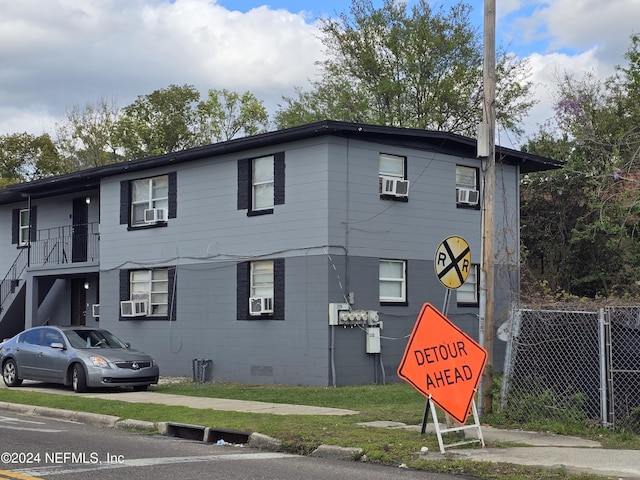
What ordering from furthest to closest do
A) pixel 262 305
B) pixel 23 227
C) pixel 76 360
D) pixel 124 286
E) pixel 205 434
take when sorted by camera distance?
pixel 23 227 < pixel 124 286 < pixel 262 305 < pixel 76 360 < pixel 205 434

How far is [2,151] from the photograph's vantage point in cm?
5109

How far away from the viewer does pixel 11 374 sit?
2070cm

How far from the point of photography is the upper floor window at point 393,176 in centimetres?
2136

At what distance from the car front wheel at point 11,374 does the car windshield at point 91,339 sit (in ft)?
6.28

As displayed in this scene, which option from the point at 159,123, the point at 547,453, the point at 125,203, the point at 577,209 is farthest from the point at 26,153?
the point at 547,453

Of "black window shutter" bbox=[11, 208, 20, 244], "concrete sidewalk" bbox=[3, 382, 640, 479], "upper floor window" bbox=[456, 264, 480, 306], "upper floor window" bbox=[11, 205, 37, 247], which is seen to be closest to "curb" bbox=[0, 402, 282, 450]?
"concrete sidewalk" bbox=[3, 382, 640, 479]

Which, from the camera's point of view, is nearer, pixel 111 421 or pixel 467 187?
pixel 111 421

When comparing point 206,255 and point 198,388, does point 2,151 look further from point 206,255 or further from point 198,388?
point 198,388

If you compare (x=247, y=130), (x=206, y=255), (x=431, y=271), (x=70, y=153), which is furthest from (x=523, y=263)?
(x=70, y=153)

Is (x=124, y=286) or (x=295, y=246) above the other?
(x=295, y=246)

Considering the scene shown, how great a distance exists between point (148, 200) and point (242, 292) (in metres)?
4.96

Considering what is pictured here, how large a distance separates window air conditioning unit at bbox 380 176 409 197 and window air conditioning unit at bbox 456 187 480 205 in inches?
87.3

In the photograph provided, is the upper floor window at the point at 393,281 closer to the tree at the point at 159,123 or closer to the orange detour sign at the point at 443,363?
the orange detour sign at the point at 443,363

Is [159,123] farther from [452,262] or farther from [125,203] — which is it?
[452,262]
